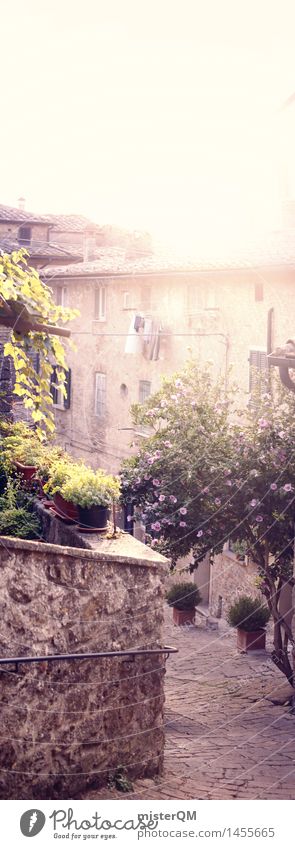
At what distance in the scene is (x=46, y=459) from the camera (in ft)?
35.1

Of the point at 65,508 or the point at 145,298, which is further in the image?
the point at 145,298

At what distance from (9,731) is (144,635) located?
1396 mm

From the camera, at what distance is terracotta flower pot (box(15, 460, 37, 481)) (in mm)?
10570

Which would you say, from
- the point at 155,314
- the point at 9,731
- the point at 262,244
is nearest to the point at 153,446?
the point at 9,731

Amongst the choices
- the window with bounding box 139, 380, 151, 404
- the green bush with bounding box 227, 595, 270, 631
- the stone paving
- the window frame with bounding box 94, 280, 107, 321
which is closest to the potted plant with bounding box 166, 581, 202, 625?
the stone paving

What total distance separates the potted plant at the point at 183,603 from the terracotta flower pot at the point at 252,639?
2466mm

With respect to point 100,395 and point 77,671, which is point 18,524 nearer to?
point 77,671

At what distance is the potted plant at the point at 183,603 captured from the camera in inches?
758

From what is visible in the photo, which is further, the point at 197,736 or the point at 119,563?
the point at 197,736

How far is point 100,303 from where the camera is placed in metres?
28.0

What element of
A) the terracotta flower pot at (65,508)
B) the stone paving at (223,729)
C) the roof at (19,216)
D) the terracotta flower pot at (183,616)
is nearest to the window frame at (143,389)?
the terracotta flower pot at (183,616)

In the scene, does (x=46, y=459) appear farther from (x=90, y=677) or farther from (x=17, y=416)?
(x=17, y=416)

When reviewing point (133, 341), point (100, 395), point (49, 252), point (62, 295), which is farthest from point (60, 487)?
point (49, 252)

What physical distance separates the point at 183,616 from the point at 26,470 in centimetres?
955
